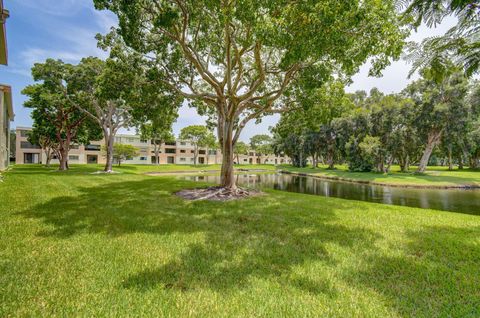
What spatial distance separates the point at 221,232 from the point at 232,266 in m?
1.89

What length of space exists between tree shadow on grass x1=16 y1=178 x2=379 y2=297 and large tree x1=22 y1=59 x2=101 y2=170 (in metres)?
19.5

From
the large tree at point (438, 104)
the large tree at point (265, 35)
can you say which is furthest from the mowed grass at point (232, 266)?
the large tree at point (438, 104)

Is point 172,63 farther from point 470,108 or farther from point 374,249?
point 470,108

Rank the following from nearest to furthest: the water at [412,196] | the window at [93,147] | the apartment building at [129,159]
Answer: the water at [412,196], the apartment building at [129,159], the window at [93,147]

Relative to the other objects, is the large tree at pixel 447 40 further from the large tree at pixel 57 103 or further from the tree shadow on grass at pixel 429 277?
the large tree at pixel 57 103

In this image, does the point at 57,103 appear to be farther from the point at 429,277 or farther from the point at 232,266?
the point at 429,277

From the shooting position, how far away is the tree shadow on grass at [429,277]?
294 cm

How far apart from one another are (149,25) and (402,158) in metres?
48.2

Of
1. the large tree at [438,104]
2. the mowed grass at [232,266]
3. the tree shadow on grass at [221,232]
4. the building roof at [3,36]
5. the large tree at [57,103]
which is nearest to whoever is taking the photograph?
the mowed grass at [232,266]

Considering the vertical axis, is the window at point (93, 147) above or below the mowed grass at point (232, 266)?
above

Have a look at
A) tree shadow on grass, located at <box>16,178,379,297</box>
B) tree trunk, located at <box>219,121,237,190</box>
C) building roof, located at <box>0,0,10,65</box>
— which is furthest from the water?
building roof, located at <box>0,0,10,65</box>

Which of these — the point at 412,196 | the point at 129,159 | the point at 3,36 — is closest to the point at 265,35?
the point at 3,36

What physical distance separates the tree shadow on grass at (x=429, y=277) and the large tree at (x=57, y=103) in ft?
93.3

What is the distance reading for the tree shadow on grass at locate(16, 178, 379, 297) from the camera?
3492mm
